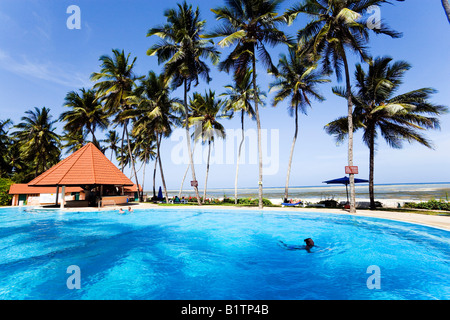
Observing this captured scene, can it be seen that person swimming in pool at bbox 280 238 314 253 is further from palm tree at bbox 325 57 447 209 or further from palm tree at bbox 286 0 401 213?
palm tree at bbox 325 57 447 209

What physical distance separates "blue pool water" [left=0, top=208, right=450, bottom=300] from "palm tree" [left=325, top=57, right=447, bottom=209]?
355 inches

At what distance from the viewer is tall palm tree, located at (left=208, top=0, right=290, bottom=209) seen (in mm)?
16219

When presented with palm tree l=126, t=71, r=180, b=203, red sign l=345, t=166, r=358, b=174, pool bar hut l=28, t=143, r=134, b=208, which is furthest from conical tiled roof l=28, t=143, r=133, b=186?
red sign l=345, t=166, r=358, b=174

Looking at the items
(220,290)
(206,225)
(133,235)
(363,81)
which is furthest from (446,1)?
(133,235)

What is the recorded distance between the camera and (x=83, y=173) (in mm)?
19359

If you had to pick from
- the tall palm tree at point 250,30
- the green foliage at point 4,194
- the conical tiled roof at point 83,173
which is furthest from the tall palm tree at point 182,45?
A: the green foliage at point 4,194

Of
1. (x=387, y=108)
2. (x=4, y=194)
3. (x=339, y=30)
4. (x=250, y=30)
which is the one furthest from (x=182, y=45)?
(x=4, y=194)

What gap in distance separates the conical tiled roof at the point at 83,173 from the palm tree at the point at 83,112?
10.5 meters

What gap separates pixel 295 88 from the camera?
845 inches

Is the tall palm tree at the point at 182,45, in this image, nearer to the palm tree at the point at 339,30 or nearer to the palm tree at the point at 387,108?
the palm tree at the point at 339,30

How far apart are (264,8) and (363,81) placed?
412 inches

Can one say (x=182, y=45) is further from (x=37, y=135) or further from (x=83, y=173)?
(x=37, y=135)

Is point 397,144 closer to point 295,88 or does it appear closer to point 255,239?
point 295,88

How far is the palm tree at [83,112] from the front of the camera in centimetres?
3019
